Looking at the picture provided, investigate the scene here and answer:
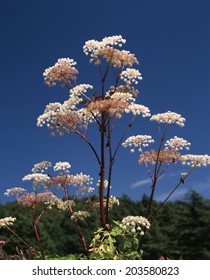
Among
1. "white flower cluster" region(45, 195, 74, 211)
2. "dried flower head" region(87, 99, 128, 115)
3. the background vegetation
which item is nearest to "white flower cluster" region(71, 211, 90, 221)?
"white flower cluster" region(45, 195, 74, 211)

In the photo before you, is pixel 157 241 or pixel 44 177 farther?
pixel 157 241

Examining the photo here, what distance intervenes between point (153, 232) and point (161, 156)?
10.8 m

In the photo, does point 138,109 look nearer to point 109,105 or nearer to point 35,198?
point 109,105

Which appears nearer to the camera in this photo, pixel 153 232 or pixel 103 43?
pixel 103 43

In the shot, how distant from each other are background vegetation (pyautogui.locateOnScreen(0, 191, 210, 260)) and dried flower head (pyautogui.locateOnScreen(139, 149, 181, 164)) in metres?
9.56

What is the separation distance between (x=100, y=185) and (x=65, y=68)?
6.36 ft

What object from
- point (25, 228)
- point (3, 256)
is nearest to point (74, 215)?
point (3, 256)

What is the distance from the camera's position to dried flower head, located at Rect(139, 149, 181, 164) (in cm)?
755

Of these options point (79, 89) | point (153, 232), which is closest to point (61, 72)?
point (79, 89)

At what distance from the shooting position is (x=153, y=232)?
17844 mm

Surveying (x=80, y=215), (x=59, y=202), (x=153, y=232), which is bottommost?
(x=80, y=215)

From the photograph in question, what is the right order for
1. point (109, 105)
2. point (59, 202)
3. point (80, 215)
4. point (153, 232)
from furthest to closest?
point (153, 232) < point (59, 202) < point (80, 215) < point (109, 105)
